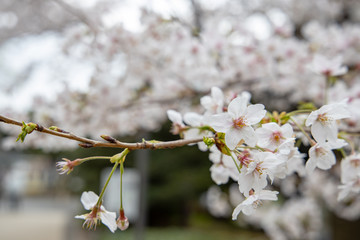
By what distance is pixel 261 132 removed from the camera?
2.02ft

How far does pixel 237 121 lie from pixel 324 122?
176 mm

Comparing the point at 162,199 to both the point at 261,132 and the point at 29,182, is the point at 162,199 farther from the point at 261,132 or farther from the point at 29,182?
the point at 29,182

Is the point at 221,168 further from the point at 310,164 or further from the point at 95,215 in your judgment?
the point at 95,215

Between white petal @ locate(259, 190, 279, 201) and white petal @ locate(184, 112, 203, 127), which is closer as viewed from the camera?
white petal @ locate(259, 190, 279, 201)

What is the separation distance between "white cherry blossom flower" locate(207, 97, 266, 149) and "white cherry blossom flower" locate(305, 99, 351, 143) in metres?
0.10

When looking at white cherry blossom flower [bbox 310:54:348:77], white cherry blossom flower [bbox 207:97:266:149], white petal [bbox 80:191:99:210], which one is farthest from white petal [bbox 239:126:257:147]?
white cherry blossom flower [bbox 310:54:348:77]

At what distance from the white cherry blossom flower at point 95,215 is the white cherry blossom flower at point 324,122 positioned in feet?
1.36

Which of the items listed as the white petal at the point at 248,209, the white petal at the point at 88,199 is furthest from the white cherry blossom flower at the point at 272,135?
the white petal at the point at 88,199

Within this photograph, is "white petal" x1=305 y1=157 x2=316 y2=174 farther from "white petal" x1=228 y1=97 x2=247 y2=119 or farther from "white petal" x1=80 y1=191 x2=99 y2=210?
"white petal" x1=80 y1=191 x2=99 y2=210

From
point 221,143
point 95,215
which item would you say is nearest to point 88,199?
point 95,215

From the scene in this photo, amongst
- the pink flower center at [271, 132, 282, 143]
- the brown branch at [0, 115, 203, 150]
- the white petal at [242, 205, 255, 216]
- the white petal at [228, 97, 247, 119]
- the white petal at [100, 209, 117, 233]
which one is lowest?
the white petal at [100, 209, 117, 233]

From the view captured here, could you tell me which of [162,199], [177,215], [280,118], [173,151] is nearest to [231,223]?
[177,215]

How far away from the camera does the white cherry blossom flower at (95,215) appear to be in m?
0.60

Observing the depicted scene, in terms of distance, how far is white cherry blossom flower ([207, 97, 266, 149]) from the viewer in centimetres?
56
